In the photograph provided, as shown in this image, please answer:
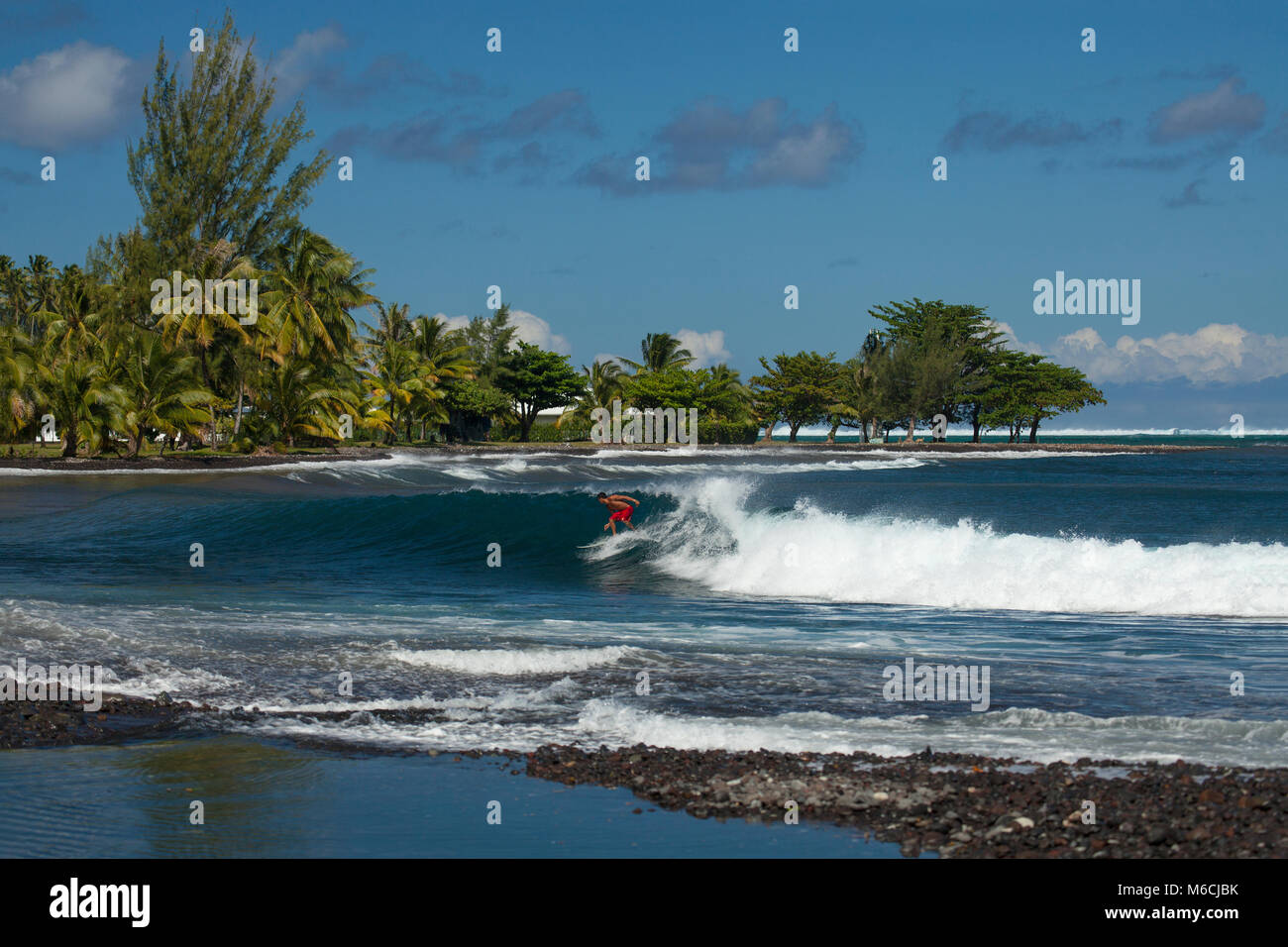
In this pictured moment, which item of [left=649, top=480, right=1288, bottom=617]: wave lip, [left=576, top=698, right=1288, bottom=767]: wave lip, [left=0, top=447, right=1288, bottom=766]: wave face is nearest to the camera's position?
[left=576, top=698, right=1288, bottom=767]: wave lip

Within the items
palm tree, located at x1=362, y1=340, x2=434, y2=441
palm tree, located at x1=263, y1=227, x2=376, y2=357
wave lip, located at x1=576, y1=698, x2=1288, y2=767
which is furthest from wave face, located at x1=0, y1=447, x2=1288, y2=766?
palm tree, located at x1=362, y1=340, x2=434, y2=441

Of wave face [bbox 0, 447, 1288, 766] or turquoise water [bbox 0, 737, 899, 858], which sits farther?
wave face [bbox 0, 447, 1288, 766]

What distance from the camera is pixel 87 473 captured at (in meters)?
41.5

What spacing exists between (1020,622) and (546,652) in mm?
6981

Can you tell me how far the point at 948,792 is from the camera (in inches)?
246

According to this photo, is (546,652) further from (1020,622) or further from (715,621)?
(1020,622)
